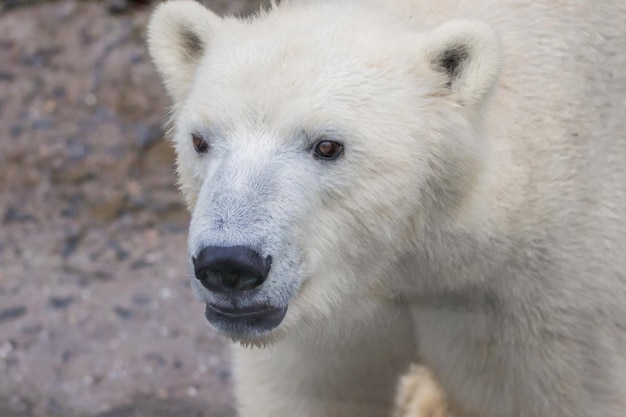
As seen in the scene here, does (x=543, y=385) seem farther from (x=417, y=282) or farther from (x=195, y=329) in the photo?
(x=195, y=329)

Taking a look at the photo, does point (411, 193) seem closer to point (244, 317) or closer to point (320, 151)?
point (320, 151)

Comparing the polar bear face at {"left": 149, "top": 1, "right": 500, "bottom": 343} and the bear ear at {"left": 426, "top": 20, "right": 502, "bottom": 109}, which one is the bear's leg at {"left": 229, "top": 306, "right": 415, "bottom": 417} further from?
the bear ear at {"left": 426, "top": 20, "right": 502, "bottom": 109}

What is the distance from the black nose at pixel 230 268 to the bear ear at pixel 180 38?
62cm

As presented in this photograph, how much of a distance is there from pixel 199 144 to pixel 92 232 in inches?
87.5

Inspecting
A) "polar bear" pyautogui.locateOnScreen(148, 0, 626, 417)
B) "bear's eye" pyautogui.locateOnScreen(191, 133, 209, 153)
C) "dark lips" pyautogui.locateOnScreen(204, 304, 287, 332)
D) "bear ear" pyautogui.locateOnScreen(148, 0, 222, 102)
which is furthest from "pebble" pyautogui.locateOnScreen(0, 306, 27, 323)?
"dark lips" pyautogui.locateOnScreen(204, 304, 287, 332)

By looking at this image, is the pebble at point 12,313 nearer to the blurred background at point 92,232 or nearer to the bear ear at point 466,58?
the blurred background at point 92,232

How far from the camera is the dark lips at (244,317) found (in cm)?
217

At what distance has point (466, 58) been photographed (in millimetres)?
2334

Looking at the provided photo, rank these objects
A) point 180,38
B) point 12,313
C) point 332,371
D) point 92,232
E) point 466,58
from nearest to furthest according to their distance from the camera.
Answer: point 466,58 < point 180,38 < point 332,371 < point 12,313 < point 92,232

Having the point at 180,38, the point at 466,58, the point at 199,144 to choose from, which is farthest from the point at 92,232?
the point at 466,58

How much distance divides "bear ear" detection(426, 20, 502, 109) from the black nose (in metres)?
0.59

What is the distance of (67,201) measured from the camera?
14.9 feet

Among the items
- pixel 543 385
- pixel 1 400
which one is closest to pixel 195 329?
pixel 1 400

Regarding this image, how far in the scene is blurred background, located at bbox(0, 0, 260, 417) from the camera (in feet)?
12.5
